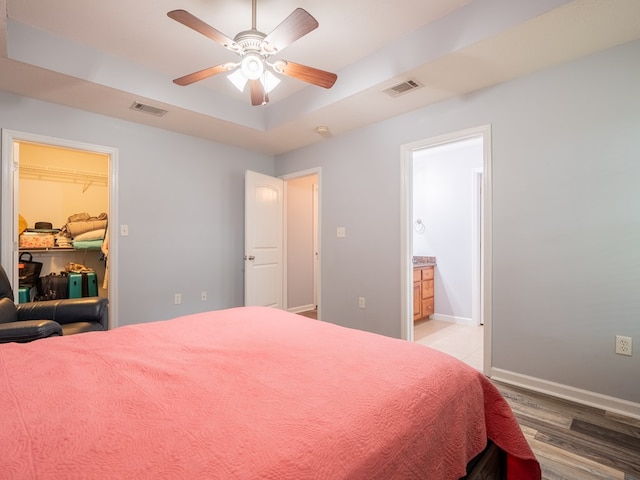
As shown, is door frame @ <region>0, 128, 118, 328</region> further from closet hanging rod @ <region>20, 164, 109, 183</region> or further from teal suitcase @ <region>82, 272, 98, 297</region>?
Answer: closet hanging rod @ <region>20, 164, 109, 183</region>

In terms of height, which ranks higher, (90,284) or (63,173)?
(63,173)

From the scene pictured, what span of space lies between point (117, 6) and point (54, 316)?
2250mm

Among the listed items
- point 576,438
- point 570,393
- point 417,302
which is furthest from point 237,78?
point 417,302

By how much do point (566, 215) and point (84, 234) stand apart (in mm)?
5548

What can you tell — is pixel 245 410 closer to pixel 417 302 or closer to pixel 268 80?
pixel 268 80

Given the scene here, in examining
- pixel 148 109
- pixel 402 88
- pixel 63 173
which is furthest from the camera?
pixel 63 173

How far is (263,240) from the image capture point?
4.32 meters

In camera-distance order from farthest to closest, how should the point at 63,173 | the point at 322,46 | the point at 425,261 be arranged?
the point at 425,261, the point at 63,173, the point at 322,46

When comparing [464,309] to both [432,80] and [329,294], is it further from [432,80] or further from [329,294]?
[432,80]

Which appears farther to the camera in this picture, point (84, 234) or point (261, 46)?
point (84, 234)

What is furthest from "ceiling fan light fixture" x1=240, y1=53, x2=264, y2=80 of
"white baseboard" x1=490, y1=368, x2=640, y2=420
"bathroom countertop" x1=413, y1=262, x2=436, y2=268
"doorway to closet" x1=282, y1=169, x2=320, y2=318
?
"bathroom countertop" x1=413, y1=262, x2=436, y2=268

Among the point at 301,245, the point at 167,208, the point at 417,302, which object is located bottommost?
the point at 417,302

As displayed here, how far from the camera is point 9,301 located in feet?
7.57

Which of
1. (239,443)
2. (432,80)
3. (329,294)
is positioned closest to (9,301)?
(239,443)
